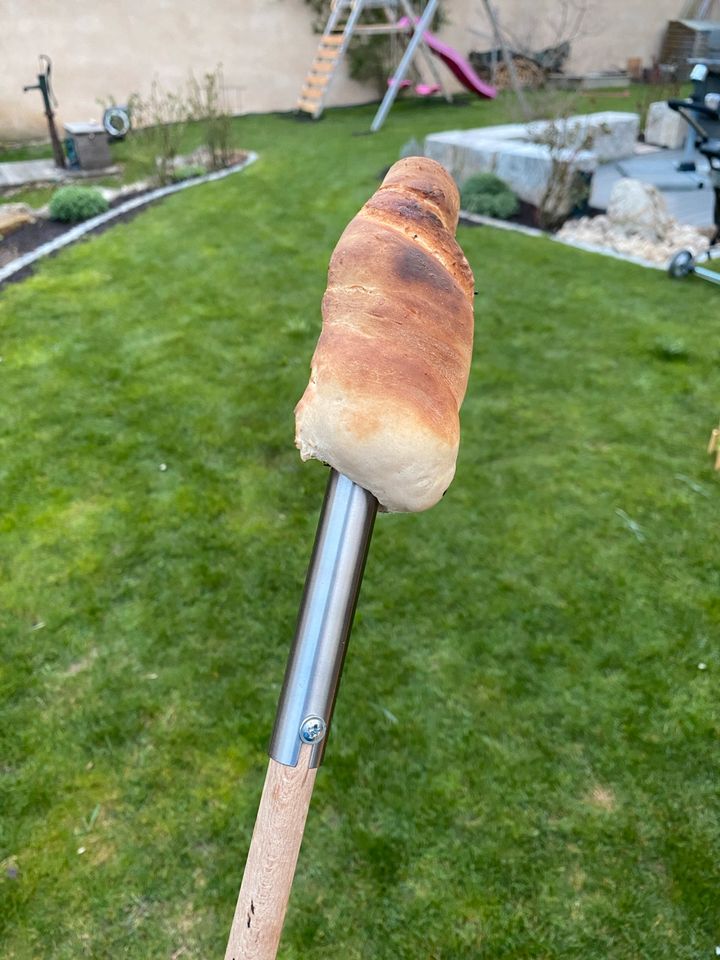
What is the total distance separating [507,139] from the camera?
937 centimetres

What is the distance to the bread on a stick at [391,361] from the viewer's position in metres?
0.90

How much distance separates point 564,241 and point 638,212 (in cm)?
87

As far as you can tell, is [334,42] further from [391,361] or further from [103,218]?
[391,361]

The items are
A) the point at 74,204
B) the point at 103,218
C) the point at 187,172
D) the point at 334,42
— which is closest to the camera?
the point at 74,204

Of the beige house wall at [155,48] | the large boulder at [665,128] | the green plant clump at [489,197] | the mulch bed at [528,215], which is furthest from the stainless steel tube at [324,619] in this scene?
the beige house wall at [155,48]

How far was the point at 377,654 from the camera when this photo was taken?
3.13 m

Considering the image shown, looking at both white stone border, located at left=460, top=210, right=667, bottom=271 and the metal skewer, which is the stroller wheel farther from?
the metal skewer

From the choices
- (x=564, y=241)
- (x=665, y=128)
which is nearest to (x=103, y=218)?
(x=564, y=241)

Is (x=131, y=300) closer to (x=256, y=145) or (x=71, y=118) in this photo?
(x=256, y=145)

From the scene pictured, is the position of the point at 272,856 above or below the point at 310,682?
below

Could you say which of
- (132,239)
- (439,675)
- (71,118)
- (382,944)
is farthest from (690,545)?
(71,118)

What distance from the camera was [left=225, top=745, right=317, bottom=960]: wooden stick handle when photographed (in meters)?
1.05

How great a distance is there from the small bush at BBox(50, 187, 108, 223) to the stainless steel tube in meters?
8.00

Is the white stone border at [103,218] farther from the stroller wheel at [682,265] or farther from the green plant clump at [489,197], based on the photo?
the stroller wheel at [682,265]
